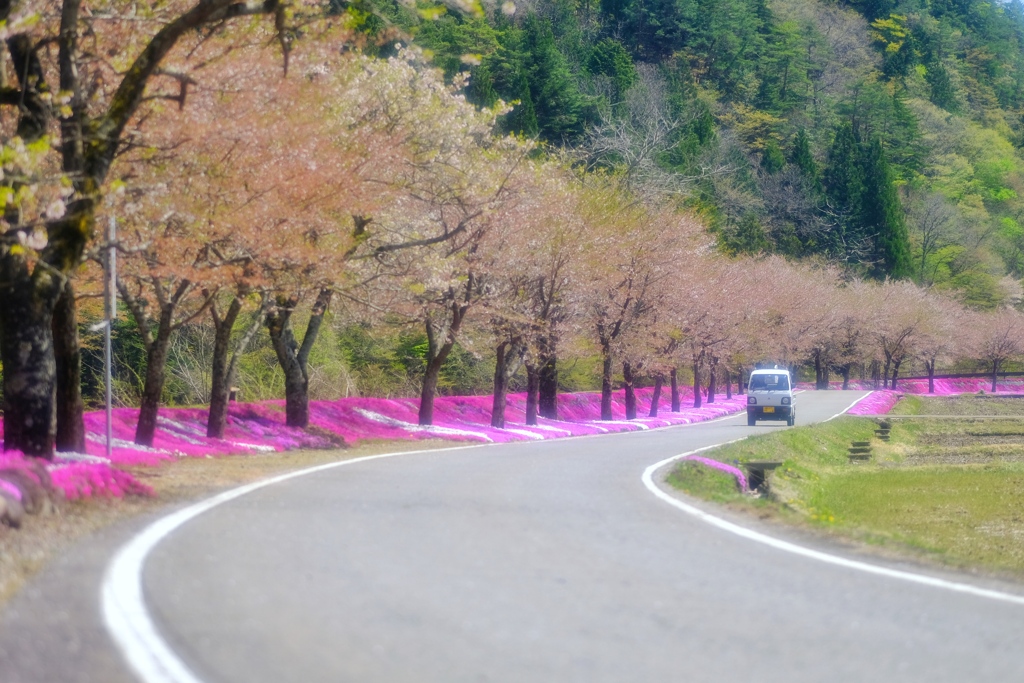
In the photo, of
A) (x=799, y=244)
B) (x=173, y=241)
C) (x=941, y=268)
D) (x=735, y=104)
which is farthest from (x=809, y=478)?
(x=941, y=268)

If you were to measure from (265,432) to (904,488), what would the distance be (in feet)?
53.5

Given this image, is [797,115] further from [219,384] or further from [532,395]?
[219,384]

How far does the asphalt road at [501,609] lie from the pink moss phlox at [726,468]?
8.95m

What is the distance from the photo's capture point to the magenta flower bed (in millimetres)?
12500

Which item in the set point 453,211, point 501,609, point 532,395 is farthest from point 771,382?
point 501,609

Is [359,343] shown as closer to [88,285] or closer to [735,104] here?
[88,285]

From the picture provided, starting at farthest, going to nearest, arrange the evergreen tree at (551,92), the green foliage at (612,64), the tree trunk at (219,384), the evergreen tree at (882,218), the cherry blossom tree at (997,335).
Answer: the evergreen tree at (882,218) → the cherry blossom tree at (997,335) → the green foliage at (612,64) → the evergreen tree at (551,92) → the tree trunk at (219,384)

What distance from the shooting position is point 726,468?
2108cm

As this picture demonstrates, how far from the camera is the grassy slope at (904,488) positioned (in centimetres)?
1452

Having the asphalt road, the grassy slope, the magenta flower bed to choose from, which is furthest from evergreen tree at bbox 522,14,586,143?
the asphalt road

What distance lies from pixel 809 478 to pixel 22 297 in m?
19.8

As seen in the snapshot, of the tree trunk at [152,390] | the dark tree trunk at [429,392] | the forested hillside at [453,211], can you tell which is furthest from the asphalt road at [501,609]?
the dark tree trunk at [429,392]

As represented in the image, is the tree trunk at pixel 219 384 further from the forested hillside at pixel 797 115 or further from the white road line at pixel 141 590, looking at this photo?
the forested hillside at pixel 797 115

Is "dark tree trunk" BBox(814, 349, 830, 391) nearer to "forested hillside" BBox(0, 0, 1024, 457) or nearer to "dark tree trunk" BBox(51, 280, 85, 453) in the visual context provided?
"forested hillside" BBox(0, 0, 1024, 457)
